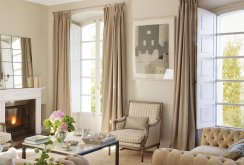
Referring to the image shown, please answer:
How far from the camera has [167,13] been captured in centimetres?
602

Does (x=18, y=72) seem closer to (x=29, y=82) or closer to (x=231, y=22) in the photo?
(x=29, y=82)

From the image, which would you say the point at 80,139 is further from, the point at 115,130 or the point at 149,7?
the point at 149,7

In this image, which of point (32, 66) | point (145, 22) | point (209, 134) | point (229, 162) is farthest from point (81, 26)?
point (229, 162)

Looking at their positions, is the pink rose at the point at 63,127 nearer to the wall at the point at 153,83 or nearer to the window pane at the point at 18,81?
the wall at the point at 153,83

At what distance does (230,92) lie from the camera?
610 cm

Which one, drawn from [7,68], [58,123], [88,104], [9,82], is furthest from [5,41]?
[58,123]

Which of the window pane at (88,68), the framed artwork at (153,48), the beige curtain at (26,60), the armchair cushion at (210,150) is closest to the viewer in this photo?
the armchair cushion at (210,150)

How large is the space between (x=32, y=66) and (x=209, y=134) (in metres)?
4.69

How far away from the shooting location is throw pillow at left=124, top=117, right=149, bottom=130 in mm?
5796

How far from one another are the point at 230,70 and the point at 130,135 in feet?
8.00

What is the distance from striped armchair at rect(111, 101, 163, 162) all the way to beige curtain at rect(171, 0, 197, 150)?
389mm

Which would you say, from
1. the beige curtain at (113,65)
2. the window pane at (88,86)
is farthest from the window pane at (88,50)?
the beige curtain at (113,65)

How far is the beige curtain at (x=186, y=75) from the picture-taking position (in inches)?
222

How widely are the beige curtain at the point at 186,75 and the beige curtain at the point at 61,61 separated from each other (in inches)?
116
